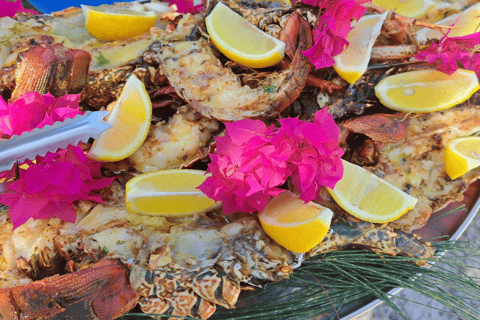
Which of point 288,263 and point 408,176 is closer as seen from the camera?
point 288,263

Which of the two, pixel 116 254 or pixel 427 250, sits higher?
pixel 116 254

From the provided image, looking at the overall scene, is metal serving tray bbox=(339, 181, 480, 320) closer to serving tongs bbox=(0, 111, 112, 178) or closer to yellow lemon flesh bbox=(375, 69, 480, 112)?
yellow lemon flesh bbox=(375, 69, 480, 112)

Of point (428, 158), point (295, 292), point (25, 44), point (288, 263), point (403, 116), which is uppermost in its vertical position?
point (25, 44)

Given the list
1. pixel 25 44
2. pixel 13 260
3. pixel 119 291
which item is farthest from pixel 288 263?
pixel 25 44

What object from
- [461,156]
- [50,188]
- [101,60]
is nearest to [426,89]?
[461,156]

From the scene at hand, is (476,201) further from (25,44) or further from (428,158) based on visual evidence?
(25,44)

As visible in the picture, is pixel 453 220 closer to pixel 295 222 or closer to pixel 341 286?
pixel 341 286
